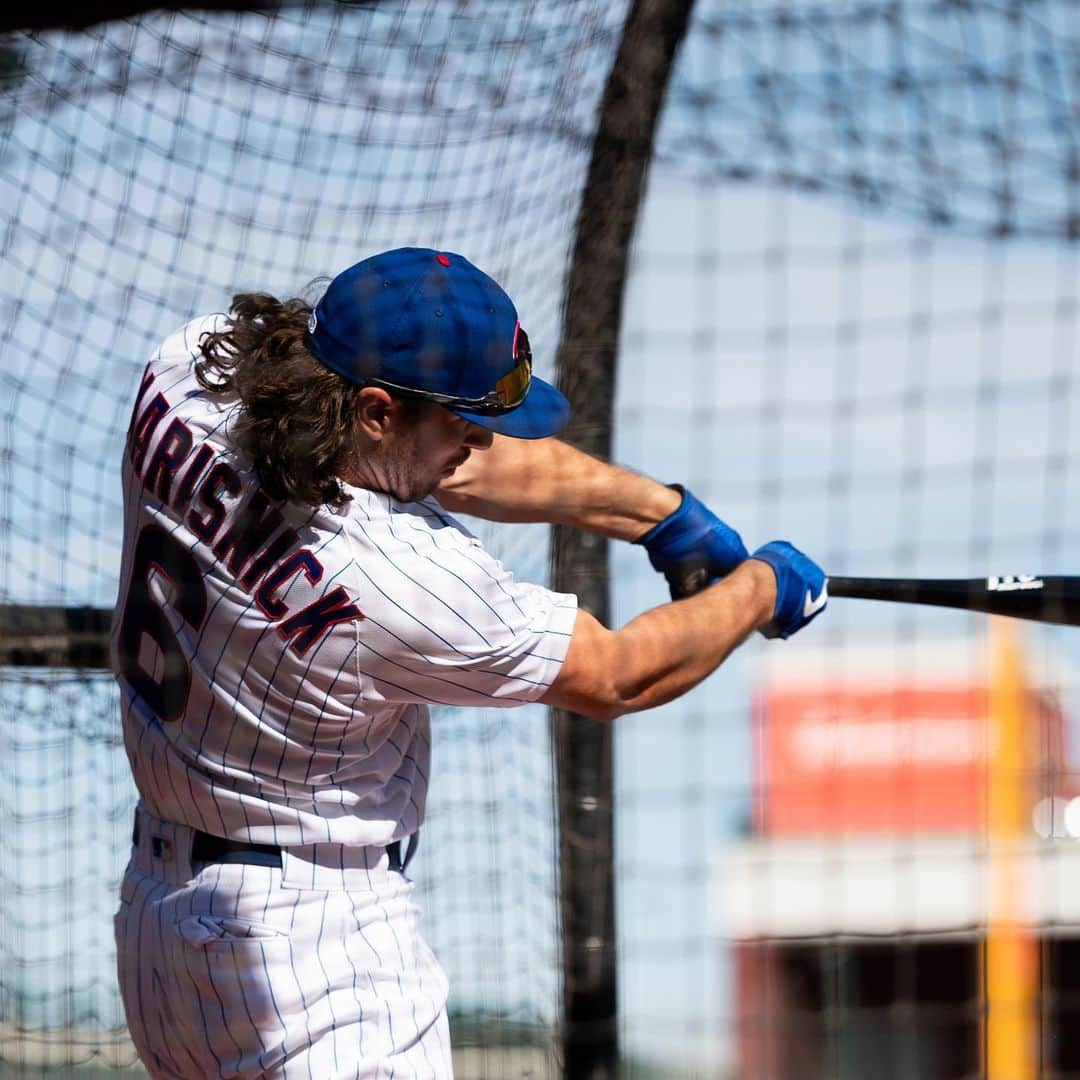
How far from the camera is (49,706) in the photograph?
3.06 metres

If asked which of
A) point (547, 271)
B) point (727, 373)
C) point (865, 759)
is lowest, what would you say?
point (865, 759)

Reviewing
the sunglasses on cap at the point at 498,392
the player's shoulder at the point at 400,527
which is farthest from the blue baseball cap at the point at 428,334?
the player's shoulder at the point at 400,527

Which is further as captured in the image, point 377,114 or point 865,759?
point 865,759

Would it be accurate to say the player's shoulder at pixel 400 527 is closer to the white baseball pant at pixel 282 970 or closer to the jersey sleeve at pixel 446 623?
the jersey sleeve at pixel 446 623

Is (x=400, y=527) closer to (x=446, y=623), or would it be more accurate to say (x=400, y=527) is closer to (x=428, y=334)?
(x=446, y=623)

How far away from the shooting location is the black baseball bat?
2572mm

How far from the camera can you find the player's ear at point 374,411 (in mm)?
1865

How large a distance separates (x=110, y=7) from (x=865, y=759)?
22.1 ft

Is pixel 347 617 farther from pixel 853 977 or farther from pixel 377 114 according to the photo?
pixel 853 977

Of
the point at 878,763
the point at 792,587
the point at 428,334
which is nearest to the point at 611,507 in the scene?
the point at 792,587

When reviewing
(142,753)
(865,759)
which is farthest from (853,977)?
(142,753)

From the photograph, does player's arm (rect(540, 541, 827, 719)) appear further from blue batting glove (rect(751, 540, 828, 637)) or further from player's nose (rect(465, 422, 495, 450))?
player's nose (rect(465, 422, 495, 450))

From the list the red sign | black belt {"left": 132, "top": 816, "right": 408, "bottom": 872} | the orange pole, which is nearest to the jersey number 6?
black belt {"left": 132, "top": 816, "right": 408, "bottom": 872}

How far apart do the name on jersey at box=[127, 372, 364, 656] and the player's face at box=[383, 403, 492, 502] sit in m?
0.16
